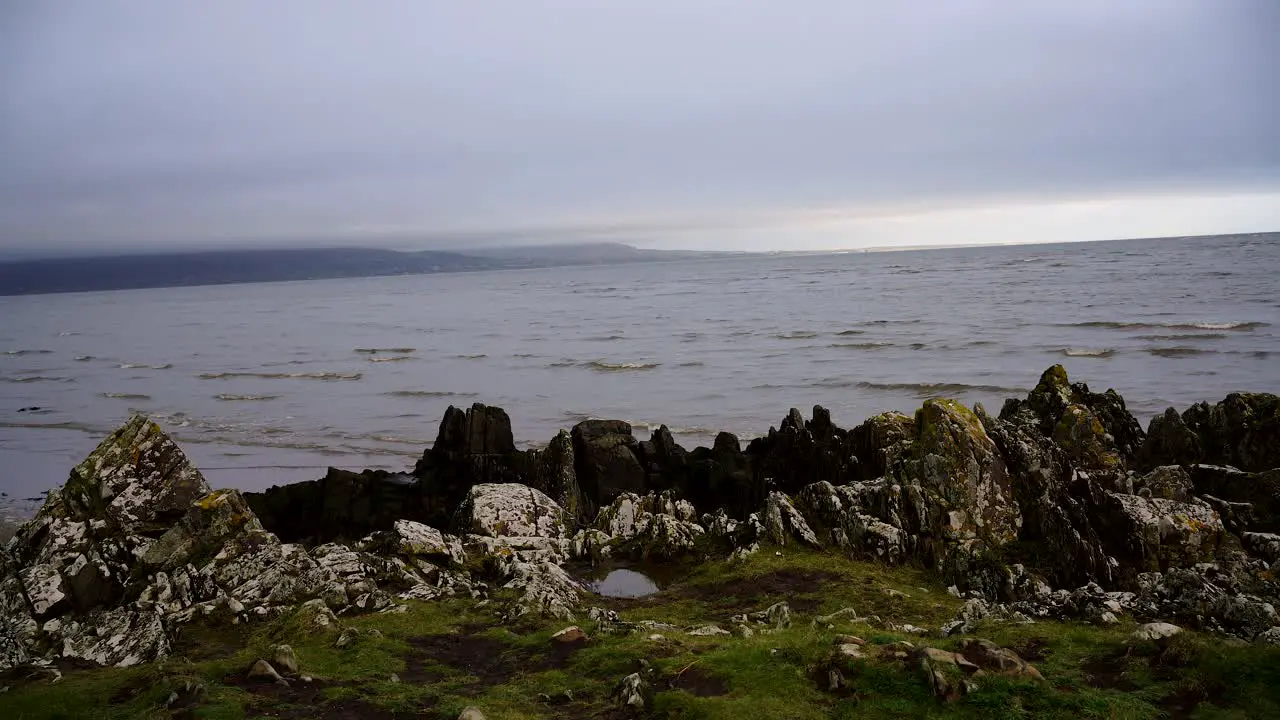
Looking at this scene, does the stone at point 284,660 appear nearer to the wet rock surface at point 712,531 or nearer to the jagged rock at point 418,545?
the wet rock surface at point 712,531

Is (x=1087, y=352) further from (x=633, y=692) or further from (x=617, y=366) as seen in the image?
(x=633, y=692)

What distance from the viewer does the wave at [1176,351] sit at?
1655 inches

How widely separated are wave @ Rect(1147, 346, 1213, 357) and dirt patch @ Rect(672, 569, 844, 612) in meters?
37.7

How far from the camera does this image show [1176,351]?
43188 mm

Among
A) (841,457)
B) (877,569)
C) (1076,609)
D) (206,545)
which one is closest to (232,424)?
(206,545)

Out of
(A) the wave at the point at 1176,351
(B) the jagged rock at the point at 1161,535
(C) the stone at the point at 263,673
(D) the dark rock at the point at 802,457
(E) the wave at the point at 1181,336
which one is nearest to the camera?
(C) the stone at the point at 263,673

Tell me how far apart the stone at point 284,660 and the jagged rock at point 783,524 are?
804 centimetres

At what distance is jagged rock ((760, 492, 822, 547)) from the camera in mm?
14602

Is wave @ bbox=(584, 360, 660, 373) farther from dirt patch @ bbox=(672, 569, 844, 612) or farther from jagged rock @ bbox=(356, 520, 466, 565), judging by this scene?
dirt patch @ bbox=(672, 569, 844, 612)

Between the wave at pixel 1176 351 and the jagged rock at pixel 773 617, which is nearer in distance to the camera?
the jagged rock at pixel 773 617

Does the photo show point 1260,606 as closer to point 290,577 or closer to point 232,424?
point 290,577

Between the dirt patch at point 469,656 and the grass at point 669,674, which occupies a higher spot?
the grass at point 669,674

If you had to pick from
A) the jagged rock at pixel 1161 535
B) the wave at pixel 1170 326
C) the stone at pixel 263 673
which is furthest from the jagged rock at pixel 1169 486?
the wave at pixel 1170 326

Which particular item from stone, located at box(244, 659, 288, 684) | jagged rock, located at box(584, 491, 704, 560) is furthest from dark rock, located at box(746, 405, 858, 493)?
stone, located at box(244, 659, 288, 684)
